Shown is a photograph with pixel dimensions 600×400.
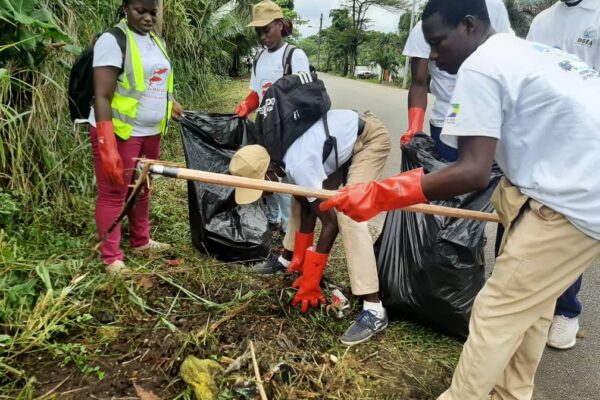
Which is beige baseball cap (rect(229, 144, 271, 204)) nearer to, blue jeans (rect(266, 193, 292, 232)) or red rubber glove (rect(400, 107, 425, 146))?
red rubber glove (rect(400, 107, 425, 146))

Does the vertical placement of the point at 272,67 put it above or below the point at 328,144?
above

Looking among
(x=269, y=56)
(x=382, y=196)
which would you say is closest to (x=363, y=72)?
(x=269, y=56)

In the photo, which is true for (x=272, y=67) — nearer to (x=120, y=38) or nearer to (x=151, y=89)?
(x=151, y=89)

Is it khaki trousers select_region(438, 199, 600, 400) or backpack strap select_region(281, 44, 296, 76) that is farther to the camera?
backpack strap select_region(281, 44, 296, 76)

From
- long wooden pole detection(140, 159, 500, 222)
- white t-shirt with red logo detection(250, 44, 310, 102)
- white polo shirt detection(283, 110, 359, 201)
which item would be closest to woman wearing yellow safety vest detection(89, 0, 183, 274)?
long wooden pole detection(140, 159, 500, 222)

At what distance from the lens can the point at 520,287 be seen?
1.50m

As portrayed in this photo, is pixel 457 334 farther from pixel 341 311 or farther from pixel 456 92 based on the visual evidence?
pixel 456 92

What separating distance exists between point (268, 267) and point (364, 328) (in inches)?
31.4

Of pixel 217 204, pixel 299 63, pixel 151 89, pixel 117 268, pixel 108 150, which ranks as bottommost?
pixel 117 268

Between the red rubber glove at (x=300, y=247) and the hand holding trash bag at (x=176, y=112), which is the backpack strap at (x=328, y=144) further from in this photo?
the hand holding trash bag at (x=176, y=112)

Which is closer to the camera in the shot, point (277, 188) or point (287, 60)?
point (277, 188)

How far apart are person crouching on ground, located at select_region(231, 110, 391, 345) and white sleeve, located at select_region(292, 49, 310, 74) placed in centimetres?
78

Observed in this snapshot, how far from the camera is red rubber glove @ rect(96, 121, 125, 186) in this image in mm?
2271

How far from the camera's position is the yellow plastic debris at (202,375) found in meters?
1.67
